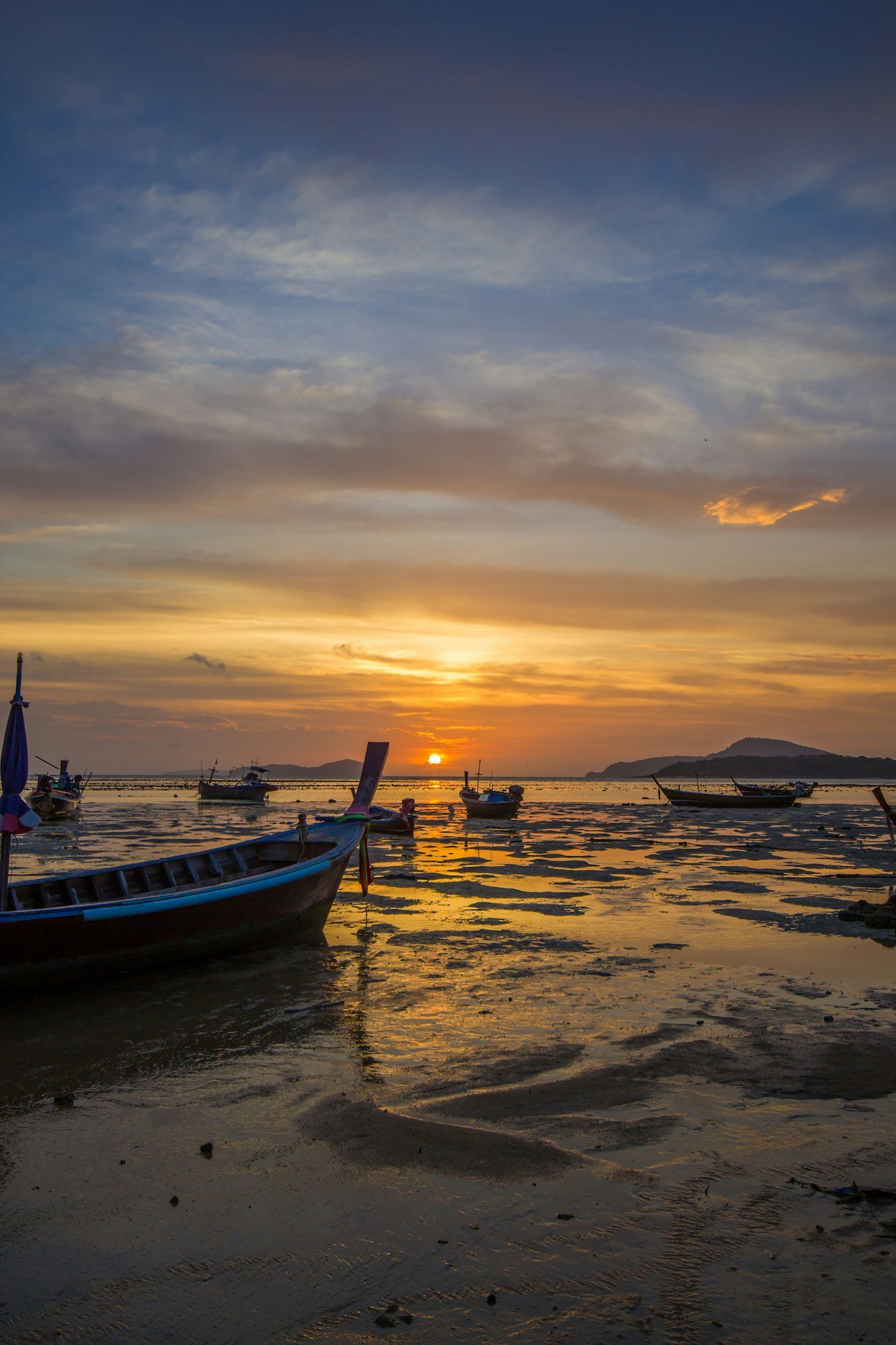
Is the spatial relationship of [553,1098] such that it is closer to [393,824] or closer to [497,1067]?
[497,1067]

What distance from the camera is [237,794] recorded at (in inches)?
3812

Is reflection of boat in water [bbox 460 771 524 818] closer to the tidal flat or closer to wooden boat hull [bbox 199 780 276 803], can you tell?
wooden boat hull [bbox 199 780 276 803]

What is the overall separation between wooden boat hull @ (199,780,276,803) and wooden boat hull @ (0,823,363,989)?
82.0m

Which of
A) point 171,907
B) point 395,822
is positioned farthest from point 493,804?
point 171,907

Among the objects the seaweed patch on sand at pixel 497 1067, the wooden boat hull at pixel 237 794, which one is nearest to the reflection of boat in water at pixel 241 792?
the wooden boat hull at pixel 237 794

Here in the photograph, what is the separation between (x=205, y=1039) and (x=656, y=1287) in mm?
6790

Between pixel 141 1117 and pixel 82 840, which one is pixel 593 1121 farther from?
pixel 82 840

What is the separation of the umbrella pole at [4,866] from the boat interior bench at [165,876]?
461 millimetres

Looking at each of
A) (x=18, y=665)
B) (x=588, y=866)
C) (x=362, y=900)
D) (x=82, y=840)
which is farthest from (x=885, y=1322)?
(x=82, y=840)

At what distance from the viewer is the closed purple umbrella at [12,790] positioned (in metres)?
12.2

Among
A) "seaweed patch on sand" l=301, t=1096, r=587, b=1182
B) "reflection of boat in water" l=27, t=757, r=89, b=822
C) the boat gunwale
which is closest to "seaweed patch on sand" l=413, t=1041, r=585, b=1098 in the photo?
"seaweed patch on sand" l=301, t=1096, r=587, b=1182

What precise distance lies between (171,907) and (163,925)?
30 cm

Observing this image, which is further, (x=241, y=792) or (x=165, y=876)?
(x=241, y=792)

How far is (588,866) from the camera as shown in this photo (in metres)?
29.9
